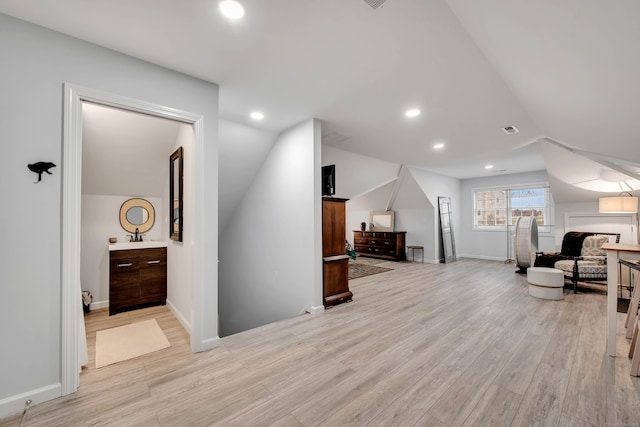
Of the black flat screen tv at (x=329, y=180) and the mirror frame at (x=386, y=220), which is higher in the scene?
the black flat screen tv at (x=329, y=180)

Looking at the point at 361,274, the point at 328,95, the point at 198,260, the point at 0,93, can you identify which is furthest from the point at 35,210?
the point at 361,274

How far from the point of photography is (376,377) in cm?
203

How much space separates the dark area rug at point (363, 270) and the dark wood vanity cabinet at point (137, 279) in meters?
3.59

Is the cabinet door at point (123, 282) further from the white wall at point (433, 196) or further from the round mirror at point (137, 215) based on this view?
the white wall at point (433, 196)

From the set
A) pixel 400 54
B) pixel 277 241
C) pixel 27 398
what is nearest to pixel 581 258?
pixel 400 54

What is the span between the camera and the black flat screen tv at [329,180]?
3803 mm

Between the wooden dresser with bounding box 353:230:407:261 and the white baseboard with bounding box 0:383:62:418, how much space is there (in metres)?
7.28

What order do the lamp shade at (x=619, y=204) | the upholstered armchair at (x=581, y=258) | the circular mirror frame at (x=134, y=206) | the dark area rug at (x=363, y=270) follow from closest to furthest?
the circular mirror frame at (x=134, y=206) < the upholstered armchair at (x=581, y=258) < the lamp shade at (x=619, y=204) < the dark area rug at (x=363, y=270)

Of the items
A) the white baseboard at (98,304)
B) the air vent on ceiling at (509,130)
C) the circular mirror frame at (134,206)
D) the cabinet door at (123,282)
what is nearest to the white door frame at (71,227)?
the cabinet door at (123,282)

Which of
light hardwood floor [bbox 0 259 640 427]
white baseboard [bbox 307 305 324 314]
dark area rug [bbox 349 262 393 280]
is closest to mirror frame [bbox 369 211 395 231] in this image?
dark area rug [bbox 349 262 393 280]

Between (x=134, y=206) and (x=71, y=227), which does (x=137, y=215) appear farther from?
(x=71, y=227)

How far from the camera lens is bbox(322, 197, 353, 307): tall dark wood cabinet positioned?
3726mm

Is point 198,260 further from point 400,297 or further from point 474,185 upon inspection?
point 474,185

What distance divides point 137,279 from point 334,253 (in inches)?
→ 112
